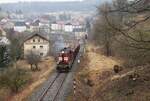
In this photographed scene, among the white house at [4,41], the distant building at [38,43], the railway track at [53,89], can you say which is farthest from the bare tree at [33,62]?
the white house at [4,41]

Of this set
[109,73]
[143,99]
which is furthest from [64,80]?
[143,99]

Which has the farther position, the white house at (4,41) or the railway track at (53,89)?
the white house at (4,41)

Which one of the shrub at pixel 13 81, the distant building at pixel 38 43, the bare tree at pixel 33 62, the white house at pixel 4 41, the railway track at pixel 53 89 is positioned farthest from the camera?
the white house at pixel 4 41

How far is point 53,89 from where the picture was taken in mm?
31156

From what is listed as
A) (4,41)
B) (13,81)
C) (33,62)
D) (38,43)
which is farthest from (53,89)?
(4,41)

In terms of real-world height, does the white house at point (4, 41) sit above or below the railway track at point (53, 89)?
above

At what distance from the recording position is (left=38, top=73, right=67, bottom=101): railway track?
89.1 ft

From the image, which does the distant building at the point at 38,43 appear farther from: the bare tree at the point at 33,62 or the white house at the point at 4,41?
the bare tree at the point at 33,62

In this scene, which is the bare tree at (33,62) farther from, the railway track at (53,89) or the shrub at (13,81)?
the railway track at (53,89)

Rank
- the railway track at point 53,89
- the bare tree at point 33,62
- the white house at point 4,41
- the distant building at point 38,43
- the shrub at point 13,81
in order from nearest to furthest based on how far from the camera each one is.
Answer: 1. the railway track at point 53,89
2. the shrub at point 13,81
3. the bare tree at point 33,62
4. the distant building at point 38,43
5. the white house at point 4,41

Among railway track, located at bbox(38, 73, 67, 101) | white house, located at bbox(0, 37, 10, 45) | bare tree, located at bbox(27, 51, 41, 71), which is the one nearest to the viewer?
railway track, located at bbox(38, 73, 67, 101)

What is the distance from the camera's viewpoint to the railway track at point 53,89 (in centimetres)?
2717

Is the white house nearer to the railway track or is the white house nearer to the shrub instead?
the shrub

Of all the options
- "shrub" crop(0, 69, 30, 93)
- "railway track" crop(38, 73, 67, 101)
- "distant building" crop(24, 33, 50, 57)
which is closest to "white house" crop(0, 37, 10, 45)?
"distant building" crop(24, 33, 50, 57)
